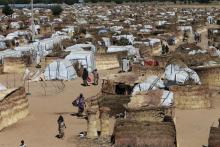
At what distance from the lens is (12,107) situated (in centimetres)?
2017

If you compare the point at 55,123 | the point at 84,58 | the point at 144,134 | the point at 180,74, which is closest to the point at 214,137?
the point at 144,134

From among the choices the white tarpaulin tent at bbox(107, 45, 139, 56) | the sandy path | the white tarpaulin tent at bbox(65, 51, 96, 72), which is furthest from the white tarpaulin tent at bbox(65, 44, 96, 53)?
the sandy path

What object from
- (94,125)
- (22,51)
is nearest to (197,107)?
(94,125)

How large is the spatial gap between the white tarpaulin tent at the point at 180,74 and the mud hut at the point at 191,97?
150 centimetres

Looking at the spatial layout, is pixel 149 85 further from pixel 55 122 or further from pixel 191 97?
pixel 55 122

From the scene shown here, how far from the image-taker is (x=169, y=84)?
925 inches

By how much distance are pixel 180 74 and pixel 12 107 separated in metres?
7.44

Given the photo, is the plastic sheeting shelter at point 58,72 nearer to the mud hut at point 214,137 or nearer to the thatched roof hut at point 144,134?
the thatched roof hut at point 144,134

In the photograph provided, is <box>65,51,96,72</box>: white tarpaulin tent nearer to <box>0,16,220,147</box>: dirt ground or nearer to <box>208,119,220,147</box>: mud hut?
<box>0,16,220,147</box>: dirt ground

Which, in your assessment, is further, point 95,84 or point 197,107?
point 95,84

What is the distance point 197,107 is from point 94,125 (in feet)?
18.9

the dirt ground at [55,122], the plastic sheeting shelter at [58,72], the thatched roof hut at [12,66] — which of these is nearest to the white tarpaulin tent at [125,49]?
the thatched roof hut at [12,66]

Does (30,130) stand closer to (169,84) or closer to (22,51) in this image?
(169,84)

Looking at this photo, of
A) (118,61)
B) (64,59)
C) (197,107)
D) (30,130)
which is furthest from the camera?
(118,61)
